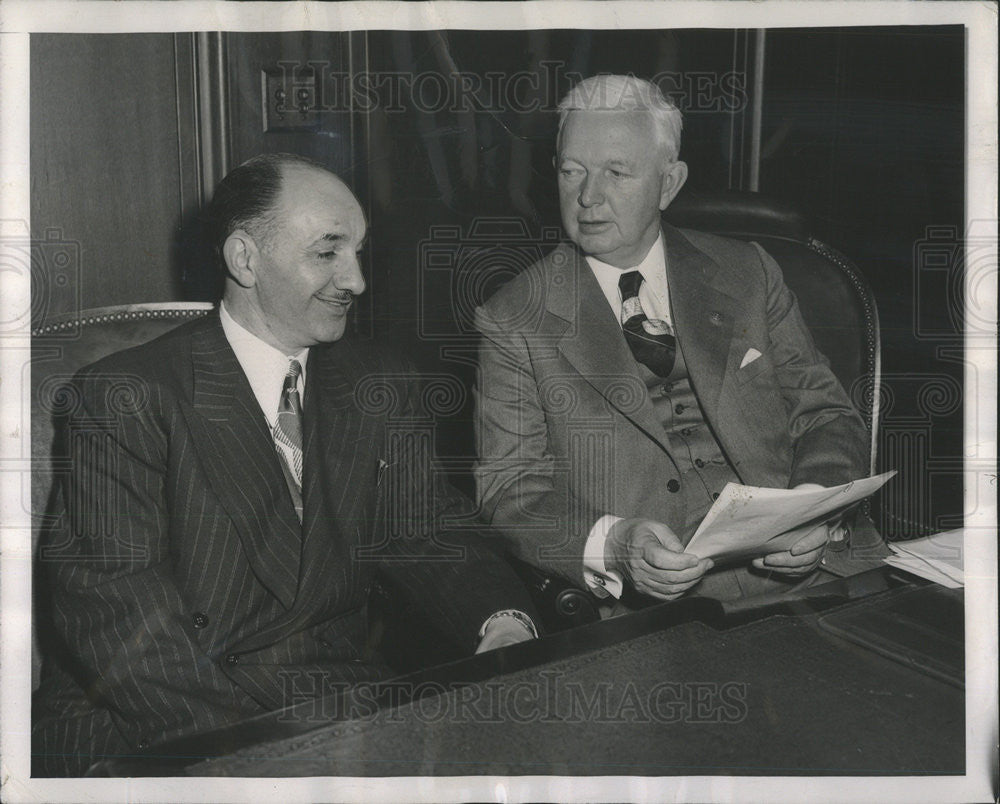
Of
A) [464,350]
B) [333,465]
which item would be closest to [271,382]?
[333,465]

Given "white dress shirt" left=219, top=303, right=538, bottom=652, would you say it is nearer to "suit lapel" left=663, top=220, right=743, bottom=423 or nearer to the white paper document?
the white paper document

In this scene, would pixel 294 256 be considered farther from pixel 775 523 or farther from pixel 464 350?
pixel 775 523

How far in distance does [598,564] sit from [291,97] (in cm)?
79

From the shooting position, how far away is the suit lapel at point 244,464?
115cm

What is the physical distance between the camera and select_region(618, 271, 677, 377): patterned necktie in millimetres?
1272

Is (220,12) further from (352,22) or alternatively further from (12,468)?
(12,468)

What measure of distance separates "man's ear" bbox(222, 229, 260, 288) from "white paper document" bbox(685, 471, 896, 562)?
676mm

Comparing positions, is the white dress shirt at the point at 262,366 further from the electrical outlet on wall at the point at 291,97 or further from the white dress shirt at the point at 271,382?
the electrical outlet on wall at the point at 291,97

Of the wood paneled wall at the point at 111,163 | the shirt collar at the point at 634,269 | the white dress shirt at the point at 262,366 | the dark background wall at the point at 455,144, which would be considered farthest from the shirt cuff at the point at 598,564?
the wood paneled wall at the point at 111,163

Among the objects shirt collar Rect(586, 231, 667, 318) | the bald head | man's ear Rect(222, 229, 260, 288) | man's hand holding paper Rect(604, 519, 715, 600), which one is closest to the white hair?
shirt collar Rect(586, 231, 667, 318)

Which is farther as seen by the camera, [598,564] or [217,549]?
[598,564]

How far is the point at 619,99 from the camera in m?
1.24

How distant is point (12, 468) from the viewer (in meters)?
1.24

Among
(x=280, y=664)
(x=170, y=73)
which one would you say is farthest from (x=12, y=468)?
(x=170, y=73)
